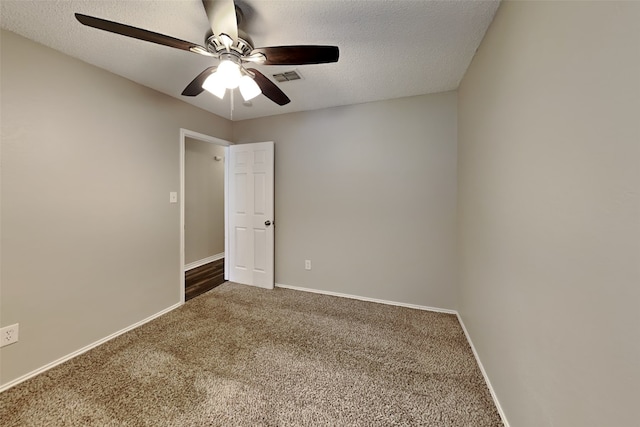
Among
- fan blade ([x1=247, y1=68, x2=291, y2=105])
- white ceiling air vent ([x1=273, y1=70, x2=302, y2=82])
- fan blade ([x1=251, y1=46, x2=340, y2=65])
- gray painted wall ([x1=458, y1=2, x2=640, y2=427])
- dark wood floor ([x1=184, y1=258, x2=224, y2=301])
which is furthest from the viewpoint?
dark wood floor ([x1=184, y1=258, x2=224, y2=301])

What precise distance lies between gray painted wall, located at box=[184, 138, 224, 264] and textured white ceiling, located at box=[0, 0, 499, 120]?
6.44ft

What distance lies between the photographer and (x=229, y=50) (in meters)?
1.51

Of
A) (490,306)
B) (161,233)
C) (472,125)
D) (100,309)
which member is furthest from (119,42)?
(490,306)

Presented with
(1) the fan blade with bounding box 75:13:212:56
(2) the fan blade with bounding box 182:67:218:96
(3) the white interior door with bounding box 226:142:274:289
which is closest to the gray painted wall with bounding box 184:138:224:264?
(3) the white interior door with bounding box 226:142:274:289

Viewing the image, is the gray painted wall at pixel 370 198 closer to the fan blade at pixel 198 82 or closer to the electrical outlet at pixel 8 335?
the fan blade at pixel 198 82

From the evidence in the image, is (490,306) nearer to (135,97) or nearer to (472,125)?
(472,125)

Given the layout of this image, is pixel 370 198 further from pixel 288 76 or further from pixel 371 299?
pixel 288 76

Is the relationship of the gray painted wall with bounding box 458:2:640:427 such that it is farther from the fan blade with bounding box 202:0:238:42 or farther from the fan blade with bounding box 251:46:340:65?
the fan blade with bounding box 202:0:238:42

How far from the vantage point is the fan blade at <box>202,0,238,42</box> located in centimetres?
124

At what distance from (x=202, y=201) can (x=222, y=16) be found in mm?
3791

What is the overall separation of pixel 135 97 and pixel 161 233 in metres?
1.40

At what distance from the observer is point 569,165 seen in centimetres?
85

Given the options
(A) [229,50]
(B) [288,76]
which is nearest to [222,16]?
(A) [229,50]

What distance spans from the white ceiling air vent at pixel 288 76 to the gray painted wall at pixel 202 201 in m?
2.54
